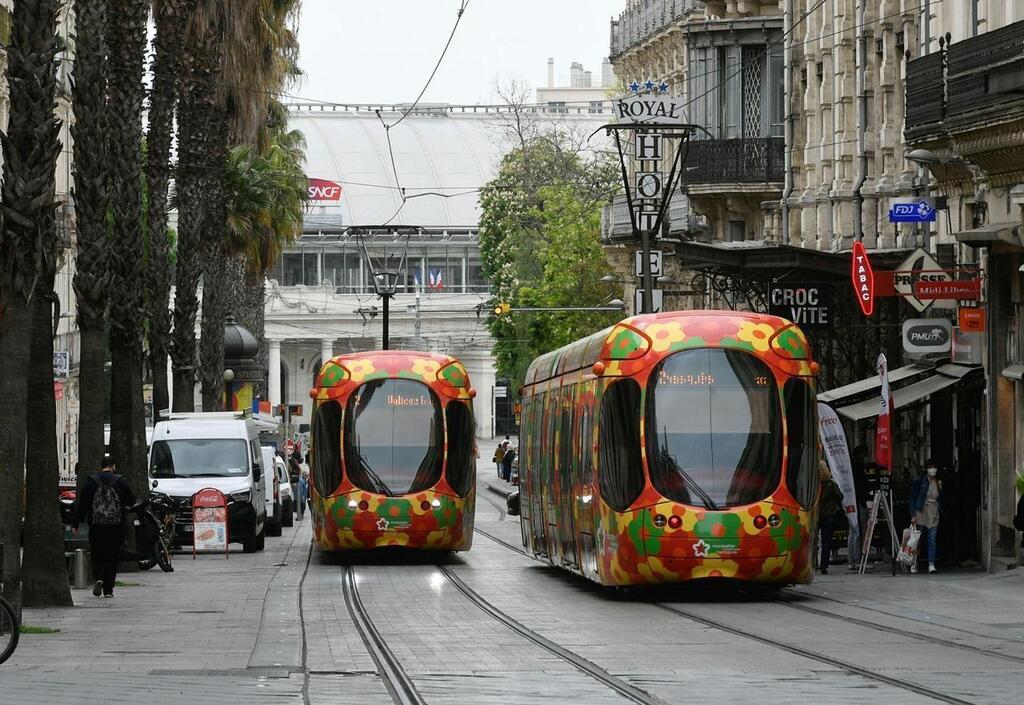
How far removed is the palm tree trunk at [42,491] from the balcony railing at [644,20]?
3876 cm

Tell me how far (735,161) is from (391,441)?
839 inches

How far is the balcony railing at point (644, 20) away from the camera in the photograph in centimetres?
6263

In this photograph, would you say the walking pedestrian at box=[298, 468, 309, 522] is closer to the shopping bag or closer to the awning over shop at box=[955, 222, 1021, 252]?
the shopping bag

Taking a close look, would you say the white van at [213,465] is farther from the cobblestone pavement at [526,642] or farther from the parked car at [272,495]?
the cobblestone pavement at [526,642]

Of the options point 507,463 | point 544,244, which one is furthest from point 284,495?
point 544,244

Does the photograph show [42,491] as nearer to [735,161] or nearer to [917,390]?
[917,390]

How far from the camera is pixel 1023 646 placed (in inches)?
698

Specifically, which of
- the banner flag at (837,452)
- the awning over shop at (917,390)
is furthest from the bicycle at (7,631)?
the awning over shop at (917,390)

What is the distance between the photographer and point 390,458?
32.1m

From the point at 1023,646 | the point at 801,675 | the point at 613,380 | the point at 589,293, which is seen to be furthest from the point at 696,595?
the point at 589,293

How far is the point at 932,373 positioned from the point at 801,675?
696 inches

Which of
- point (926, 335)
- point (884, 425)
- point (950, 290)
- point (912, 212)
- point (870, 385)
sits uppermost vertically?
point (912, 212)

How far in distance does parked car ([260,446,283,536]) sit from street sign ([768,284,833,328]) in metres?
14.3

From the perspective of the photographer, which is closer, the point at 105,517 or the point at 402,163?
the point at 105,517
